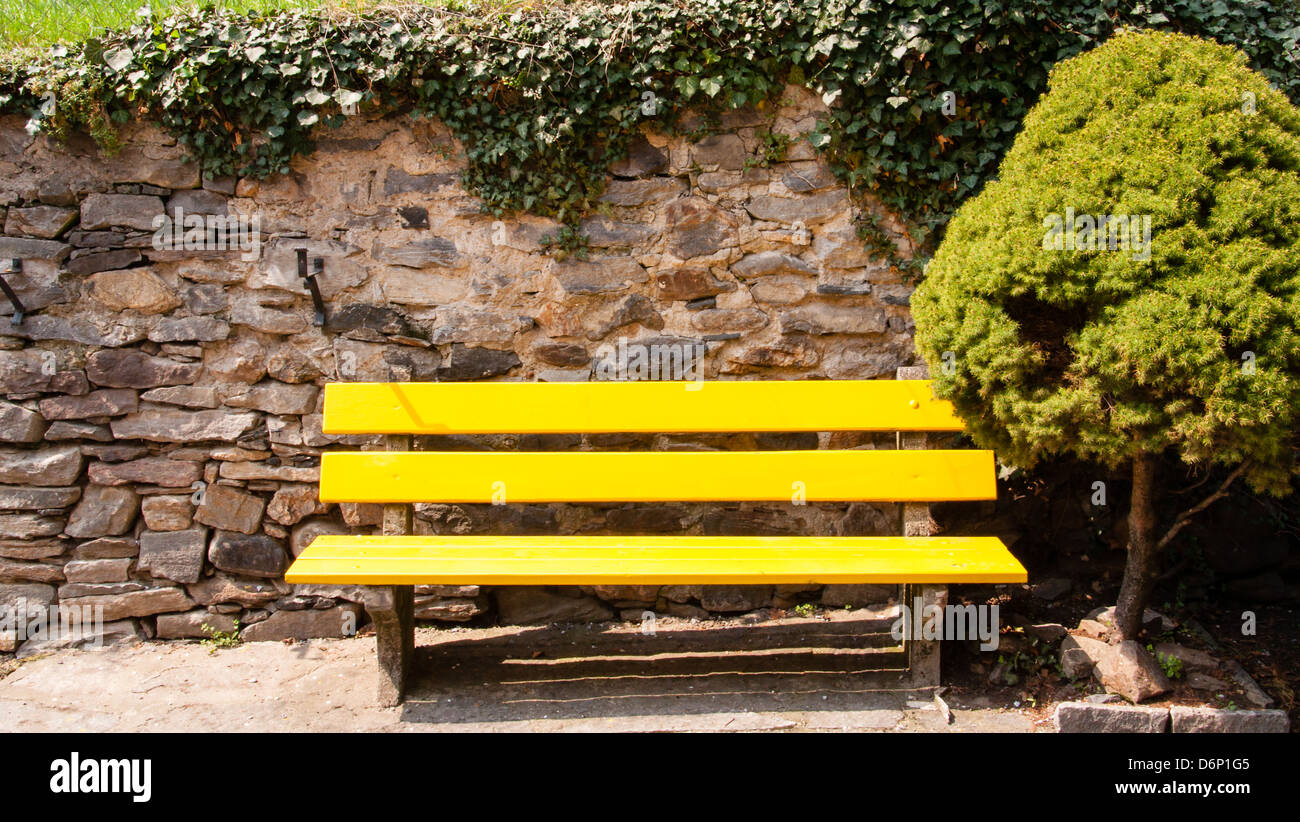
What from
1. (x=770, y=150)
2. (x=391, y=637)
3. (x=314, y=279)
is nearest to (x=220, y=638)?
(x=391, y=637)

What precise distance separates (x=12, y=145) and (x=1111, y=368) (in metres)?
4.00

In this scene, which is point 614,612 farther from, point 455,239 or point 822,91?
point 822,91

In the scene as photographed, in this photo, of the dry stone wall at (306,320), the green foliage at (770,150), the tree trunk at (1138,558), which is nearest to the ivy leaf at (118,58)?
the dry stone wall at (306,320)

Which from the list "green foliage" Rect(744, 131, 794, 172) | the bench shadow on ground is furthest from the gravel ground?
"green foliage" Rect(744, 131, 794, 172)

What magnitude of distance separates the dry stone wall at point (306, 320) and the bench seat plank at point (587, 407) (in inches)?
14.9

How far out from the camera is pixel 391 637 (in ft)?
10.3

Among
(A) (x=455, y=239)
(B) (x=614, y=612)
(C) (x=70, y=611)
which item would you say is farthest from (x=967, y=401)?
(C) (x=70, y=611)

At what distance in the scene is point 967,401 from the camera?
3016mm

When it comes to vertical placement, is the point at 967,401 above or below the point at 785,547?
above

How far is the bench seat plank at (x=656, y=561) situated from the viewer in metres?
2.87

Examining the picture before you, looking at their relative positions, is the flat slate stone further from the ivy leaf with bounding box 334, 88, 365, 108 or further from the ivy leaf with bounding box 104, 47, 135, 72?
the ivy leaf with bounding box 104, 47, 135, 72

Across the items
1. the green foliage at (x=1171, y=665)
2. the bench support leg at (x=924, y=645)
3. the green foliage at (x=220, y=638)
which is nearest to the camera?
the green foliage at (x=1171, y=665)

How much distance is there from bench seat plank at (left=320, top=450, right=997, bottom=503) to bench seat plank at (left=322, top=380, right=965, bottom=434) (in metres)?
0.11

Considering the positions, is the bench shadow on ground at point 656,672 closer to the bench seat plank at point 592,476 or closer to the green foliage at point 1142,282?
the bench seat plank at point 592,476
